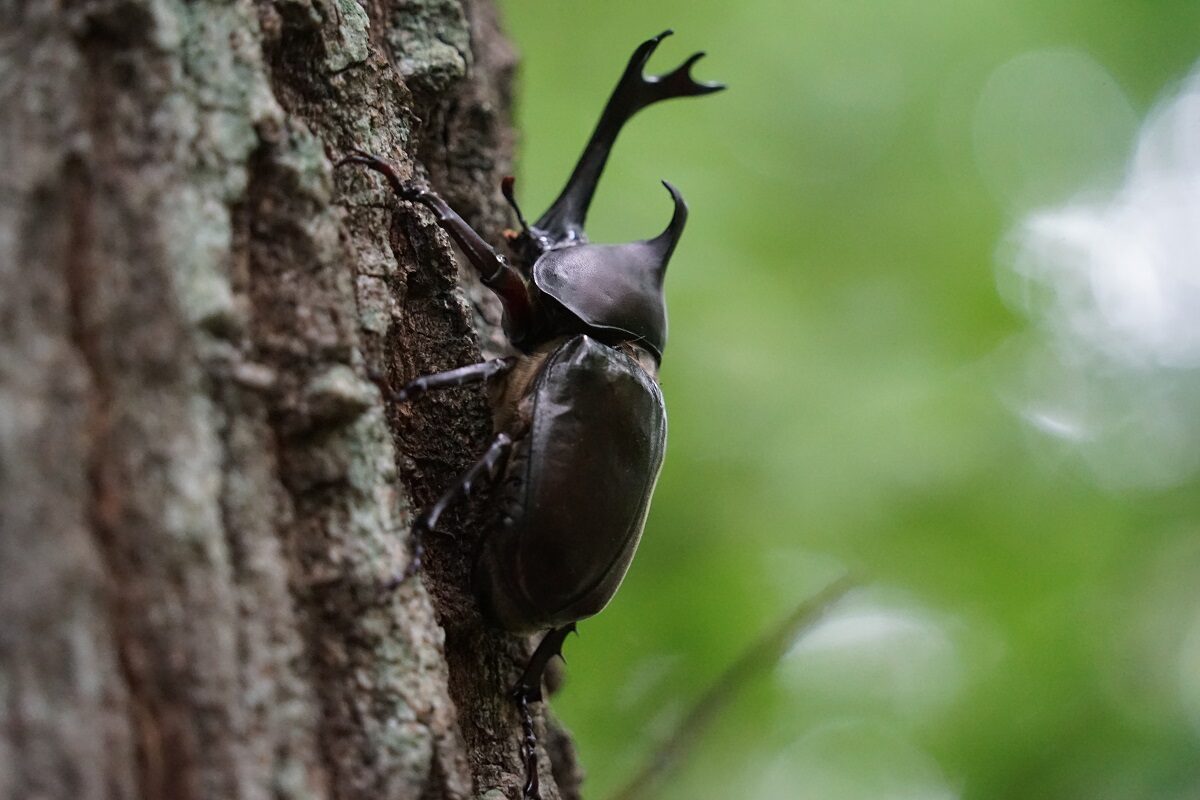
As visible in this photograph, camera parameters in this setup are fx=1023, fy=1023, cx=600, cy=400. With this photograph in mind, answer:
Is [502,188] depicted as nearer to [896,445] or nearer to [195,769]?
[195,769]

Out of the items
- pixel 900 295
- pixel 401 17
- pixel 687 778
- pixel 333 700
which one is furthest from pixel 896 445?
pixel 333 700

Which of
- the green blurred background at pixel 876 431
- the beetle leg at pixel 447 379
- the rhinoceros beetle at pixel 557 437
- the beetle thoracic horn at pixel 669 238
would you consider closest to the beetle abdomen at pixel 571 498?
the rhinoceros beetle at pixel 557 437

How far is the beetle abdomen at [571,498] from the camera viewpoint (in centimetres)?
229

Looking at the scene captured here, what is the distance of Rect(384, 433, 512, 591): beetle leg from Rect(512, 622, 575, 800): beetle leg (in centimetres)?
45

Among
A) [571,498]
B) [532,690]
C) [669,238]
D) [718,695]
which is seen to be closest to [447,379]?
[571,498]

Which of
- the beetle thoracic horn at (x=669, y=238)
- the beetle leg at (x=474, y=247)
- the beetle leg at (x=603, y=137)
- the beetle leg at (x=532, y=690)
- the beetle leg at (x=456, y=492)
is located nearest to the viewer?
the beetle leg at (x=456, y=492)

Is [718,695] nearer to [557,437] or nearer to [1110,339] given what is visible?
[557,437]

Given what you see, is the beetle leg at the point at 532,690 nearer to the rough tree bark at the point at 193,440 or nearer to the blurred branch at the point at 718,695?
the rough tree bark at the point at 193,440

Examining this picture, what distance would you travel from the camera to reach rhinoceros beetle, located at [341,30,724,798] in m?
2.29

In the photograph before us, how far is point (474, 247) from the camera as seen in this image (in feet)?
8.49

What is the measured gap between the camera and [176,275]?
1.50 m

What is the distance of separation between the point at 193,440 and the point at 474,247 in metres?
1.23

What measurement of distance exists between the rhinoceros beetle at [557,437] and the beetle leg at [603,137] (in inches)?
10.9

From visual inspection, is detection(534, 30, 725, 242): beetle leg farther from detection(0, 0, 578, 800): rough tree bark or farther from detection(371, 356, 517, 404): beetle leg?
detection(0, 0, 578, 800): rough tree bark
